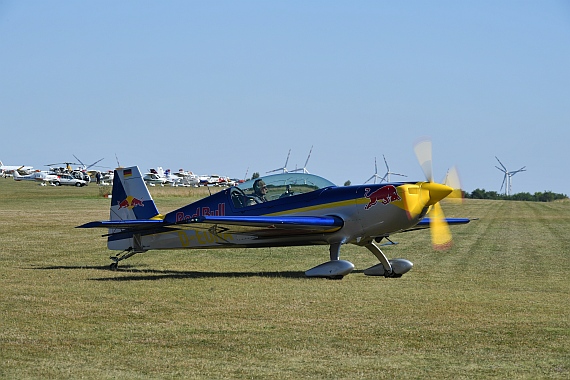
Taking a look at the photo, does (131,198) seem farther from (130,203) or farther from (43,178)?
(43,178)

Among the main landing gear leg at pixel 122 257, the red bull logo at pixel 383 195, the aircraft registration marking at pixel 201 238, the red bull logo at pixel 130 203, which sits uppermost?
the red bull logo at pixel 383 195

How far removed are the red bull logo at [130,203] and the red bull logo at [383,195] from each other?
Answer: 4947 mm

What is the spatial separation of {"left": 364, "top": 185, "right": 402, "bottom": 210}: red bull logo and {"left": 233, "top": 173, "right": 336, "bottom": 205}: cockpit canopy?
1230 mm

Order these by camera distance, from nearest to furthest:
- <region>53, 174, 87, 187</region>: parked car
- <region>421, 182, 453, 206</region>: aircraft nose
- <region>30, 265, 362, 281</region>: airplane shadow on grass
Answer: <region>421, 182, 453, 206</region>: aircraft nose
<region>30, 265, 362, 281</region>: airplane shadow on grass
<region>53, 174, 87, 187</region>: parked car

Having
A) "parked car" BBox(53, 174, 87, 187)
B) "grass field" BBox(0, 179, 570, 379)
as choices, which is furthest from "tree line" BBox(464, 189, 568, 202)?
"grass field" BBox(0, 179, 570, 379)

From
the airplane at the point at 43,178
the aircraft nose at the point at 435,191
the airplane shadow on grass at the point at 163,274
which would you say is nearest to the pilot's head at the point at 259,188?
the airplane shadow on grass at the point at 163,274

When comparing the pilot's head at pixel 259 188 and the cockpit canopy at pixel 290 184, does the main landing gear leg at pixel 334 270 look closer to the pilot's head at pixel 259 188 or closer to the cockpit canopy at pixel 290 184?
the cockpit canopy at pixel 290 184

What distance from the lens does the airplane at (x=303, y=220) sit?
45.5 feet

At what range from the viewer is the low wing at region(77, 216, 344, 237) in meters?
13.4

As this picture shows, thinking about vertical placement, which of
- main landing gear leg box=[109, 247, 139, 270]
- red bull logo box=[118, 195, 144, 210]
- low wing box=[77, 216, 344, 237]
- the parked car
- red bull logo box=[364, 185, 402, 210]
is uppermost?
the parked car

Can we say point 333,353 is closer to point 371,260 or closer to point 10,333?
point 10,333

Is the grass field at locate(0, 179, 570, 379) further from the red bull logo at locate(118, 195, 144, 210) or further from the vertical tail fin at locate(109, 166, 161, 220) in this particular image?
the red bull logo at locate(118, 195, 144, 210)

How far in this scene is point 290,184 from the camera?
49.7 ft

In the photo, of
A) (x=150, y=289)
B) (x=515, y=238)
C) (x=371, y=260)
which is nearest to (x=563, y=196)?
(x=515, y=238)
